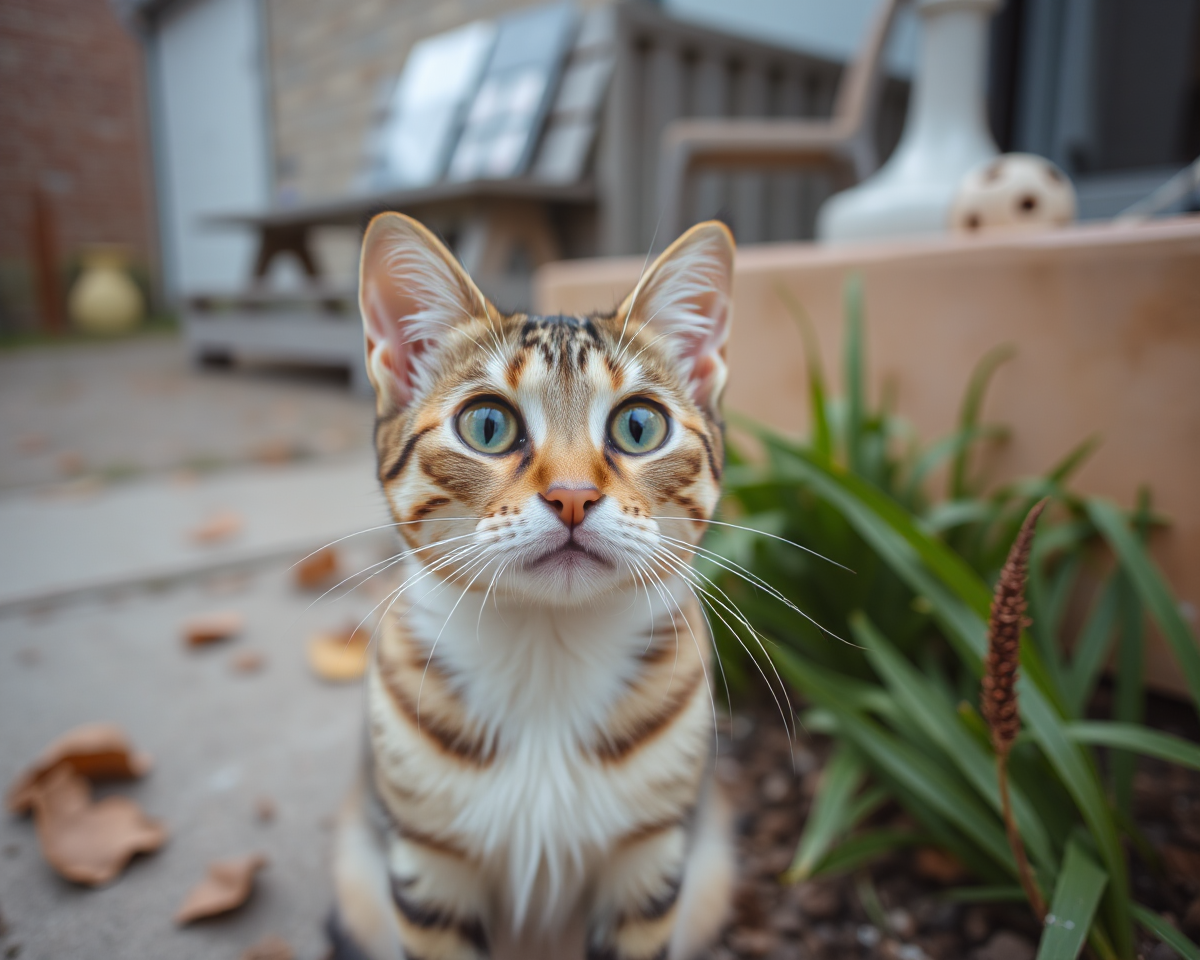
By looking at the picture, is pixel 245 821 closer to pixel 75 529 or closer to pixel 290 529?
pixel 290 529

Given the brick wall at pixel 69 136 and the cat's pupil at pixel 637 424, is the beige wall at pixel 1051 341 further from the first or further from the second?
the brick wall at pixel 69 136

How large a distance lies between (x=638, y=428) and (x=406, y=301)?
342mm

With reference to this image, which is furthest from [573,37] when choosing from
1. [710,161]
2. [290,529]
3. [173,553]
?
[173,553]

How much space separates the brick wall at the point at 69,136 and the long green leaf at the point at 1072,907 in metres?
6.13

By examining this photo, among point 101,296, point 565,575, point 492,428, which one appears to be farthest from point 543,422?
point 101,296

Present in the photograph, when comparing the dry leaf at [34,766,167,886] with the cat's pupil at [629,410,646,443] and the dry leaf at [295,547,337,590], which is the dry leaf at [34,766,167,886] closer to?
the dry leaf at [295,547,337,590]

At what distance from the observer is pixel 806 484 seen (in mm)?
1565

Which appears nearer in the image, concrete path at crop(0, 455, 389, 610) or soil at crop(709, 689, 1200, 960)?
soil at crop(709, 689, 1200, 960)

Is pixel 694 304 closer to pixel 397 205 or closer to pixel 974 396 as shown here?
pixel 974 396

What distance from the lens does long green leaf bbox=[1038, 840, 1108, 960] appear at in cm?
90

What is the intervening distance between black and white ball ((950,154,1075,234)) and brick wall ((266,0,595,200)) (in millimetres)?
4896

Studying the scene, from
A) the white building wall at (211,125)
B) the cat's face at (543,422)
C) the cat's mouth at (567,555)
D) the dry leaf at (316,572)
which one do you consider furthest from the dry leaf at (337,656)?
the white building wall at (211,125)

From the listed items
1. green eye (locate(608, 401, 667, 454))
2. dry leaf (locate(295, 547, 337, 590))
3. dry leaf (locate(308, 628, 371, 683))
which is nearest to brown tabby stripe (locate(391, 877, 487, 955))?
green eye (locate(608, 401, 667, 454))

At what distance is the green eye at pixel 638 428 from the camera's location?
86cm
